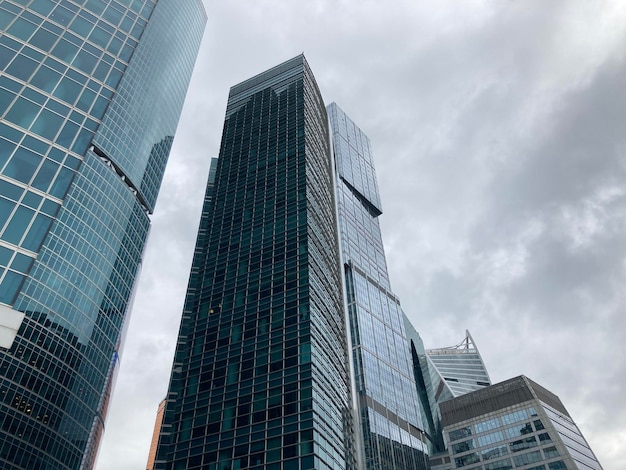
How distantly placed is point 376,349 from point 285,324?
55002 millimetres

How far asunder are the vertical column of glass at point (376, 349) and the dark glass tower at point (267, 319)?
1953 centimetres

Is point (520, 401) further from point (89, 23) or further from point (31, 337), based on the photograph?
point (89, 23)

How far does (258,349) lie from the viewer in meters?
94.7

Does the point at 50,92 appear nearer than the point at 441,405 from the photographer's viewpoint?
Yes

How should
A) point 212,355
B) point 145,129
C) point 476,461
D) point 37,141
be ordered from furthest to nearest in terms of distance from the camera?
point 145,129 → point 476,461 → point 212,355 → point 37,141

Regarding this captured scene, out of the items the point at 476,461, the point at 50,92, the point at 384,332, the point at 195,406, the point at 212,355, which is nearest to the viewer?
the point at 50,92

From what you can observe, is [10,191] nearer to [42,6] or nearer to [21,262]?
[21,262]

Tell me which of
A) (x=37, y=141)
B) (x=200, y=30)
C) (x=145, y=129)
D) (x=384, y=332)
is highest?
(x=200, y=30)

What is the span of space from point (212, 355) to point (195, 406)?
1007cm

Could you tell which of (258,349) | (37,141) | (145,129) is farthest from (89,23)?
(145,129)

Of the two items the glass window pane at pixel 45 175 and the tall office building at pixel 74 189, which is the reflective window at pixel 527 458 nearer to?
the tall office building at pixel 74 189

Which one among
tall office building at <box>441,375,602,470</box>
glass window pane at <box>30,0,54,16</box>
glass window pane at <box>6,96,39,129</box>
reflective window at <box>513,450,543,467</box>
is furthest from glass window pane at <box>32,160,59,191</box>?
reflective window at <box>513,450,543,467</box>

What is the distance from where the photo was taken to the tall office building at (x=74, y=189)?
3288 cm

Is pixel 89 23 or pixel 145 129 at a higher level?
pixel 145 129
